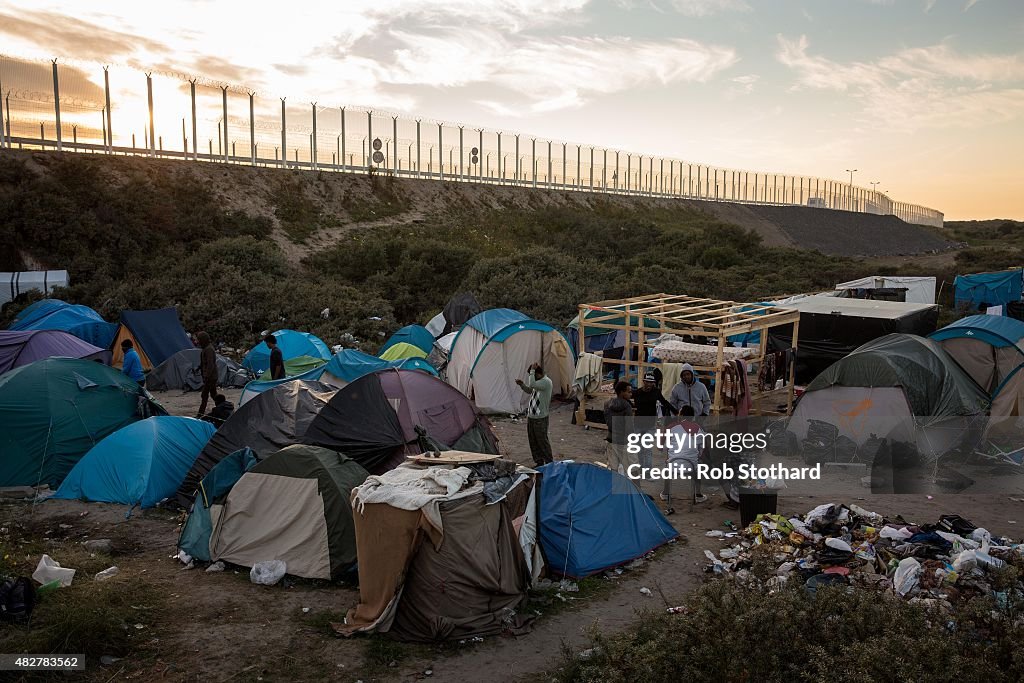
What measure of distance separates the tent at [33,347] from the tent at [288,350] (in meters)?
3.60

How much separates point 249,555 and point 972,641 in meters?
6.43

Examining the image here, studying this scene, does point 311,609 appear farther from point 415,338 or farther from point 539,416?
point 415,338

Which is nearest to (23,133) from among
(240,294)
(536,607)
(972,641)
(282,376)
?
(240,294)

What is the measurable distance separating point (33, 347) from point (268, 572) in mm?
11479

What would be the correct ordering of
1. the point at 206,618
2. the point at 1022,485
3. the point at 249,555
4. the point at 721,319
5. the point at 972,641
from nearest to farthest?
the point at 972,641 < the point at 206,618 < the point at 249,555 < the point at 1022,485 < the point at 721,319

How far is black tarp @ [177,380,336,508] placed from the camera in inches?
383

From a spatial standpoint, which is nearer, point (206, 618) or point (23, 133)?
point (206, 618)

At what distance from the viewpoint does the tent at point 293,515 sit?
Answer: 24.9 ft

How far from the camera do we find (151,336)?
1848 cm

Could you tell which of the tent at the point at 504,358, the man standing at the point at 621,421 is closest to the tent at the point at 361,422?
the man standing at the point at 621,421

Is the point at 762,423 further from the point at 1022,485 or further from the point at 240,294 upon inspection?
the point at 240,294

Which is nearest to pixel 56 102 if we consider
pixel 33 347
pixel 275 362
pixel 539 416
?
pixel 33 347

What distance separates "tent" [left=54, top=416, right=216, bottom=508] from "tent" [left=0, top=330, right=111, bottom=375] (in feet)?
21.9

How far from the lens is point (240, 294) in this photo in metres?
24.8
